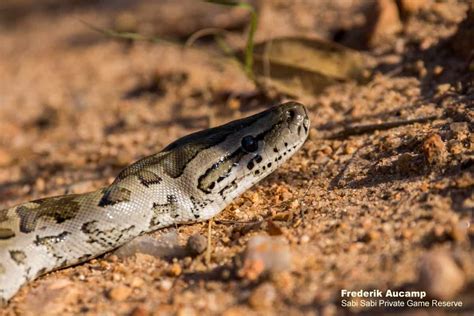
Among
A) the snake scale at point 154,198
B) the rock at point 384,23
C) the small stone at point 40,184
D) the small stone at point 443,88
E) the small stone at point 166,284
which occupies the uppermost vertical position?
the rock at point 384,23

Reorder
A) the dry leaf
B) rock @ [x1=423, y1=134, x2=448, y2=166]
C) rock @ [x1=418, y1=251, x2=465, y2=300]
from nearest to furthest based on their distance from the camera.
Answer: rock @ [x1=418, y1=251, x2=465, y2=300] < rock @ [x1=423, y1=134, x2=448, y2=166] < the dry leaf

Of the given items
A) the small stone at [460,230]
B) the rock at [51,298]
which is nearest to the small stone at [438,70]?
the small stone at [460,230]

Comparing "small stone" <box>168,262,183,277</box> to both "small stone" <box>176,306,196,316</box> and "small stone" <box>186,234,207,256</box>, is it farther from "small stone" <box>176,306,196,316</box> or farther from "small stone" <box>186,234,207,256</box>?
"small stone" <box>176,306,196,316</box>

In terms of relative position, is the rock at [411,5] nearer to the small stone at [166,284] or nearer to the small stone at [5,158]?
the small stone at [166,284]

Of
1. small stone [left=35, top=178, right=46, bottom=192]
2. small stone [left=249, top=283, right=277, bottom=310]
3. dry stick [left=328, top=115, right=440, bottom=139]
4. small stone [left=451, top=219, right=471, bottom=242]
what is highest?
dry stick [left=328, top=115, right=440, bottom=139]

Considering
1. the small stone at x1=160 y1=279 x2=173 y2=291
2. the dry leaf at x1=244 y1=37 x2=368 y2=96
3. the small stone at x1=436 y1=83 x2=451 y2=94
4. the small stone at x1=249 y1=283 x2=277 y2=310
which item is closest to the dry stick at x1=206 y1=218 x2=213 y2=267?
the small stone at x1=160 y1=279 x2=173 y2=291

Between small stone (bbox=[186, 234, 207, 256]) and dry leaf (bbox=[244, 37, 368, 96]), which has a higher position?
dry leaf (bbox=[244, 37, 368, 96])

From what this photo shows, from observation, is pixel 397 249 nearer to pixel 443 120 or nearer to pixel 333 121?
pixel 443 120
